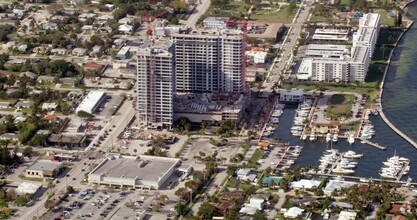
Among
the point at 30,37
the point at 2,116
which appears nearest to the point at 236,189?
the point at 2,116

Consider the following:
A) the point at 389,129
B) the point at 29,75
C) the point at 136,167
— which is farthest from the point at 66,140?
the point at 389,129

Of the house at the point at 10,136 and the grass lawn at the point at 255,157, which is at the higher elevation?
the grass lawn at the point at 255,157

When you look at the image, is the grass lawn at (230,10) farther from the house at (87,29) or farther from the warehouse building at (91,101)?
the warehouse building at (91,101)

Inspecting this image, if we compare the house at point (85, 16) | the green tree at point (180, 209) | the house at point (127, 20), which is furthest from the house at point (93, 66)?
the green tree at point (180, 209)

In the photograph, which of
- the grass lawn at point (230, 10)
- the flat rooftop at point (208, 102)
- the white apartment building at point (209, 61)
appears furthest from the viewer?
the grass lawn at point (230, 10)

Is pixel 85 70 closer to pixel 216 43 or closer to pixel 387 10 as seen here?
pixel 216 43

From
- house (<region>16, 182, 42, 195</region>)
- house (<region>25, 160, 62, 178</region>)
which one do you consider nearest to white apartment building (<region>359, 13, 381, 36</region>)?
house (<region>25, 160, 62, 178</region>)

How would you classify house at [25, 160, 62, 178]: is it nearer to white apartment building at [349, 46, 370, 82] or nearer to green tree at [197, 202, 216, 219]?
green tree at [197, 202, 216, 219]
